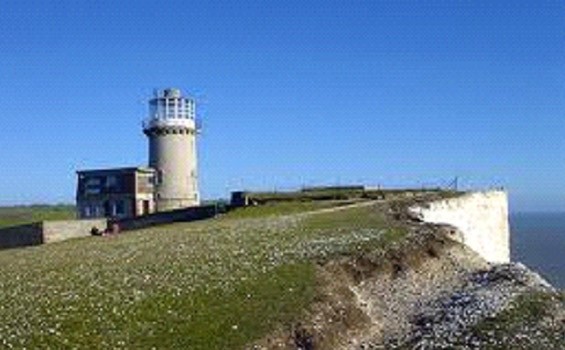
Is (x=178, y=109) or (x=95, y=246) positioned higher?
(x=178, y=109)

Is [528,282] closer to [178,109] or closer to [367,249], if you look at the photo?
[367,249]

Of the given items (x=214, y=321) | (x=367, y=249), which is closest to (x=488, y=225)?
(x=367, y=249)

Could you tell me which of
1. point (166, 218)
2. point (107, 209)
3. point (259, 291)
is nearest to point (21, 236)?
point (166, 218)

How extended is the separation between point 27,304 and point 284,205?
51323mm

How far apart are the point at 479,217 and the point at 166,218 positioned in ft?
97.7

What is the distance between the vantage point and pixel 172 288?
34.6 meters

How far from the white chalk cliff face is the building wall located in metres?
34.9

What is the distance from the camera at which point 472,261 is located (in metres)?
46.7

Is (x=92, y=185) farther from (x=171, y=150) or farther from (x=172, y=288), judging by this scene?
(x=172, y=288)

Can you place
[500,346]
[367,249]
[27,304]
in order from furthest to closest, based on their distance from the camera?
[367,249] → [27,304] → [500,346]

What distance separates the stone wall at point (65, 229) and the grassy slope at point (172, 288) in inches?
872

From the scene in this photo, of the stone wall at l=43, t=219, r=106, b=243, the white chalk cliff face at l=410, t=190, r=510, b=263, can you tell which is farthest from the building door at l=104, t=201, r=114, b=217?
the white chalk cliff face at l=410, t=190, r=510, b=263

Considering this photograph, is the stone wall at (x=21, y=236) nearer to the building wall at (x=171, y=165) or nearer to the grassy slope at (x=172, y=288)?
the grassy slope at (x=172, y=288)

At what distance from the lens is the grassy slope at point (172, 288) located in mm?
28656
